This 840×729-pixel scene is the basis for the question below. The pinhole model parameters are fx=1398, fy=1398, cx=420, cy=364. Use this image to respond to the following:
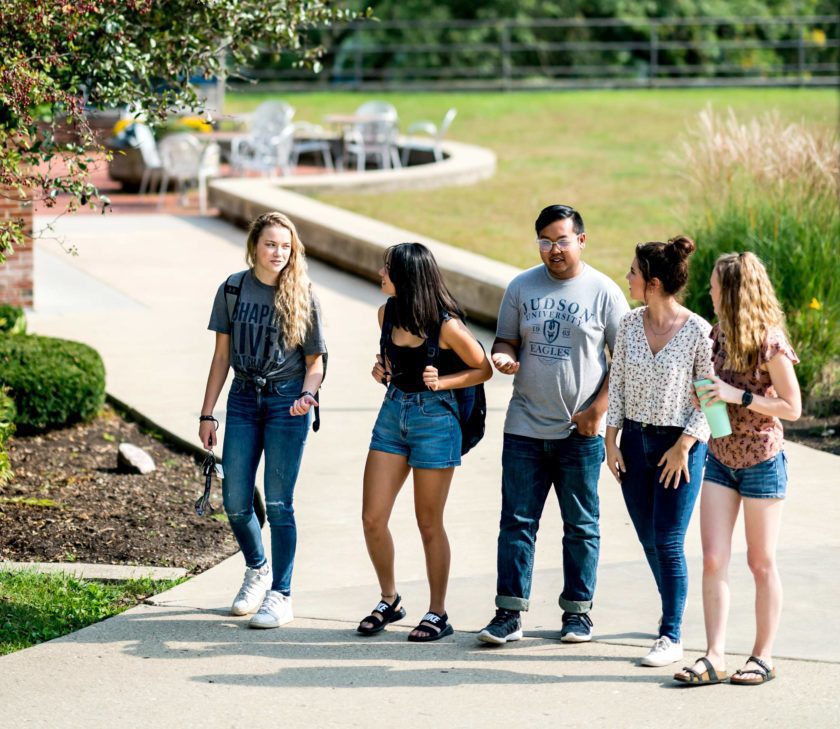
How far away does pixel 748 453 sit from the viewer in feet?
15.9

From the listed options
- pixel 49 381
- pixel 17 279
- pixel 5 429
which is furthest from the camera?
pixel 17 279

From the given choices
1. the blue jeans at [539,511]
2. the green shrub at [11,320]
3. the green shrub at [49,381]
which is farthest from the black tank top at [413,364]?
the green shrub at [11,320]

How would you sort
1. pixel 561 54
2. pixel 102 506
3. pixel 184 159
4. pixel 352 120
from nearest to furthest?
pixel 102 506 → pixel 184 159 → pixel 352 120 → pixel 561 54

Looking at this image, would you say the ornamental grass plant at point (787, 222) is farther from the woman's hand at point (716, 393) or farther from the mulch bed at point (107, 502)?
the woman's hand at point (716, 393)

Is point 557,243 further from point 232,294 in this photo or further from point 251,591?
point 251,591

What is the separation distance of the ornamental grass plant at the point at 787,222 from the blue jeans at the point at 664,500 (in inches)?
161

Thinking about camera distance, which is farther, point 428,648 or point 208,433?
point 208,433

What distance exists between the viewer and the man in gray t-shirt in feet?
17.1

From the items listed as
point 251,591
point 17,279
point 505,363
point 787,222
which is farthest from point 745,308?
point 17,279

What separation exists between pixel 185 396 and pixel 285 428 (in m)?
4.01

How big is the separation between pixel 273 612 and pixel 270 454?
0.63m

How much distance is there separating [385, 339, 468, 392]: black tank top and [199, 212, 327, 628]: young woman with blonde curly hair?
15.9 inches

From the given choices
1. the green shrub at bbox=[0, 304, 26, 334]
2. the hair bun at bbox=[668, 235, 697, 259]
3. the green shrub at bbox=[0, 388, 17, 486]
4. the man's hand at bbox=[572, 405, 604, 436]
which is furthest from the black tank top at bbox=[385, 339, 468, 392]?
the green shrub at bbox=[0, 304, 26, 334]

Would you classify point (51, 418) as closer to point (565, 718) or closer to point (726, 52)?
point (565, 718)
